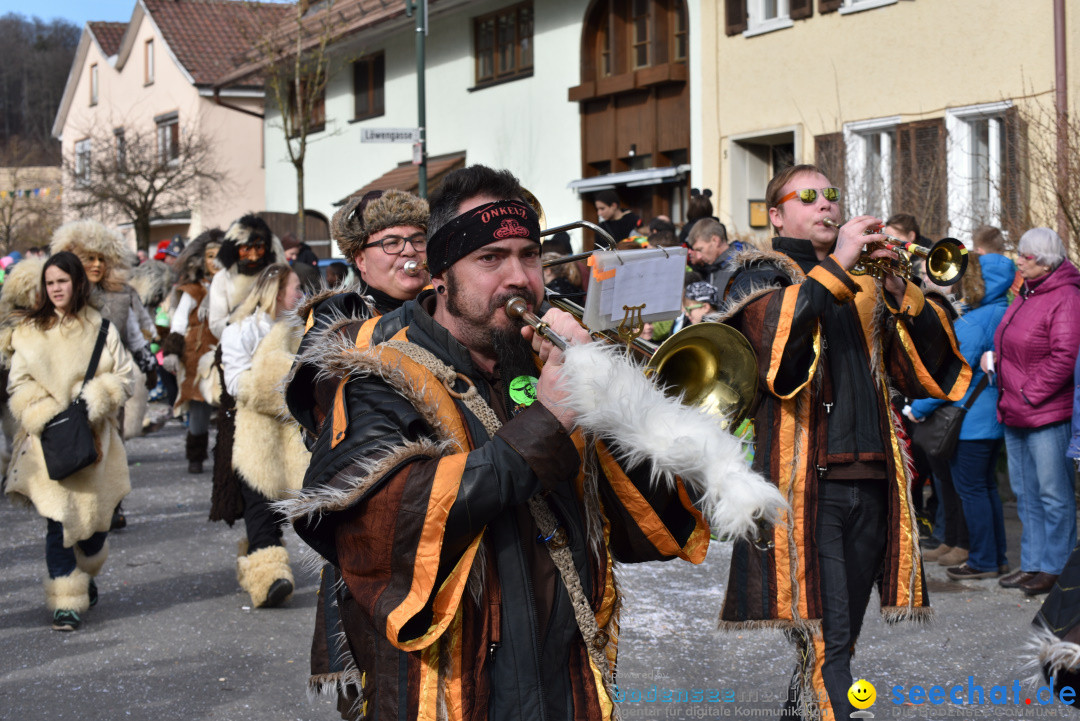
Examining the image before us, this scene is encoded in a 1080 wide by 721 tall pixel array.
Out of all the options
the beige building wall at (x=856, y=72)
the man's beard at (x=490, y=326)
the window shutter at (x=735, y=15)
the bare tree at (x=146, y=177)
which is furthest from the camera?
the bare tree at (x=146, y=177)

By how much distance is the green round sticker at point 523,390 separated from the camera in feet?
8.52

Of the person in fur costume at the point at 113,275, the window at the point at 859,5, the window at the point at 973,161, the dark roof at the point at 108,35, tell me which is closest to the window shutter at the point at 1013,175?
the window at the point at 973,161

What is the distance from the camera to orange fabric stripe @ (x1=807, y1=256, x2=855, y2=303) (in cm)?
396

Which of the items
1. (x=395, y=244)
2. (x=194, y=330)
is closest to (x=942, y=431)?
(x=395, y=244)

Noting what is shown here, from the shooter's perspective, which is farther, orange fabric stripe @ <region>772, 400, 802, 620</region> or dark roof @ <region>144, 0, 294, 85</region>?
dark roof @ <region>144, 0, 294, 85</region>

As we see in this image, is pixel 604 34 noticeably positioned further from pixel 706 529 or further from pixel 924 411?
pixel 706 529

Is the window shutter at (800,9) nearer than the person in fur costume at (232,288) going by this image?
No

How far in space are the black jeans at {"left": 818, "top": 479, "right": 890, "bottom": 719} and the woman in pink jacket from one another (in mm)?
2992

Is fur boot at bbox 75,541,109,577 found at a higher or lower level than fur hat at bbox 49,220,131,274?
lower

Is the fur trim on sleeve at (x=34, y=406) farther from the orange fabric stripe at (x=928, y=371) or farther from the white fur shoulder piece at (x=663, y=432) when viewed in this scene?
the white fur shoulder piece at (x=663, y=432)

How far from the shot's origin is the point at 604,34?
18.5 meters

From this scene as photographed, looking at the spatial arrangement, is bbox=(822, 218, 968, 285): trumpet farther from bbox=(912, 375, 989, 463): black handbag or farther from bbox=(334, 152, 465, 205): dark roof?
bbox=(334, 152, 465, 205): dark roof

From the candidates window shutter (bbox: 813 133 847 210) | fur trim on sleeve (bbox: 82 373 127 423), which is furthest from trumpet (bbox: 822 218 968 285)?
Result: window shutter (bbox: 813 133 847 210)

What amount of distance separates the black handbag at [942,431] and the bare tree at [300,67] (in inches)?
677
